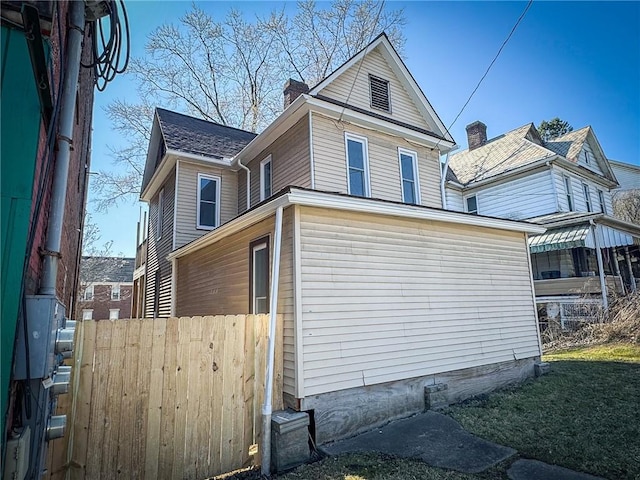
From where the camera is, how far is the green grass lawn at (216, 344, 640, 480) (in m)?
4.03

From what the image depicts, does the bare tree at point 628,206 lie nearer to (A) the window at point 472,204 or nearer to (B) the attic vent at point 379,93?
(A) the window at point 472,204

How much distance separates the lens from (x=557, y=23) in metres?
8.55

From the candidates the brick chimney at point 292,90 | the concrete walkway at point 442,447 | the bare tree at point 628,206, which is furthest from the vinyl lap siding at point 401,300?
the bare tree at point 628,206

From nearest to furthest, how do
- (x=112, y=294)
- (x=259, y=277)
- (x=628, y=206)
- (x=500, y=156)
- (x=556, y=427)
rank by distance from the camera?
1. (x=556, y=427)
2. (x=259, y=277)
3. (x=500, y=156)
4. (x=628, y=206)
5. (x=112, y=294)

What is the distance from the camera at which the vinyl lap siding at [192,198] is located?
11078 mm

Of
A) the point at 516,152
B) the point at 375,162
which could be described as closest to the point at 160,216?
the point at 375,162

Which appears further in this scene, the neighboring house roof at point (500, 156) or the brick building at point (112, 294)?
the brick building at point (112, 294)

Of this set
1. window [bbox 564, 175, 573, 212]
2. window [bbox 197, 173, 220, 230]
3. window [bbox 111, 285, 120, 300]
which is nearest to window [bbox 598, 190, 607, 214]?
window [bbox 564, 175, 573, 212]

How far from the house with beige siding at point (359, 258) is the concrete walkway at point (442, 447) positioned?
29cm

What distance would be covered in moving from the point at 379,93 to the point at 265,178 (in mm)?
4310

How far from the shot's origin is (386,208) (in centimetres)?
602

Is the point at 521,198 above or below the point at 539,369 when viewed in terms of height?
above

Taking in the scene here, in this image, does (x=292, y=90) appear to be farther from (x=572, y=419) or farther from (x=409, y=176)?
(x=572, y=419)

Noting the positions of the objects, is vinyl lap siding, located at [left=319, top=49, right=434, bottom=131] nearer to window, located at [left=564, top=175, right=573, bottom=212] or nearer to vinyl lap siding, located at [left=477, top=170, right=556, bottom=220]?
vinyl lap siding, located at [left=477, top=170, right=556, bottom=220]
